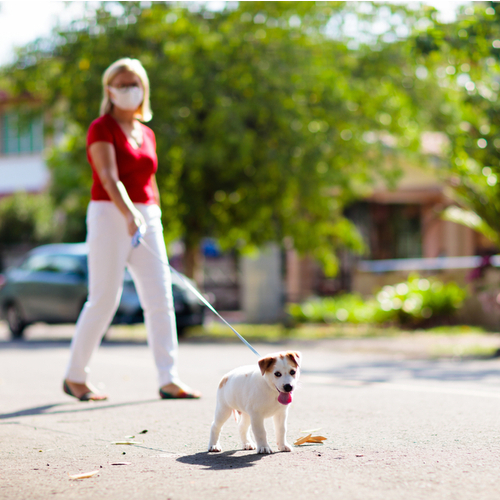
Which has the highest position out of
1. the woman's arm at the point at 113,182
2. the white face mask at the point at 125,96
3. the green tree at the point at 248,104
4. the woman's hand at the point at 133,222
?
the green tree at the point at 248,104

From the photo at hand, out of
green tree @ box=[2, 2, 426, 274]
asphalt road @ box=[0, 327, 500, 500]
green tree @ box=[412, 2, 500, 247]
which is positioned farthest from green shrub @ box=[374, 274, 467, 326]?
asphalt road @ box=[0, 327, 500, 500]

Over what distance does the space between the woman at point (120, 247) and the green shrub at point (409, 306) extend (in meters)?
9.69

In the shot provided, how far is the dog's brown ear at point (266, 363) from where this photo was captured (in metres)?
3.88

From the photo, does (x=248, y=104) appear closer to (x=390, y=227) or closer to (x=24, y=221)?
(x=390, y=227)

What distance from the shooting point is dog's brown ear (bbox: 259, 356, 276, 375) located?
3.88 m

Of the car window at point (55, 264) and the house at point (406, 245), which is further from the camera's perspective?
the house at point (406, 245)

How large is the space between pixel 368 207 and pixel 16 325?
9910mm

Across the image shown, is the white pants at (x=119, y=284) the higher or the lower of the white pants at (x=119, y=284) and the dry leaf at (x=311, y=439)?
the higher

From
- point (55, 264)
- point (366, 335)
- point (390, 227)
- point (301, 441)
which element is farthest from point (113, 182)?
point (390, 227)

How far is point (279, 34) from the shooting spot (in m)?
14.3

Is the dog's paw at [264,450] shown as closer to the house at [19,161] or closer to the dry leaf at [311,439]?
the dry leaf at [311,439]

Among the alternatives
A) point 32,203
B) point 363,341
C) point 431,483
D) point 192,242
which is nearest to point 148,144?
point 431,483

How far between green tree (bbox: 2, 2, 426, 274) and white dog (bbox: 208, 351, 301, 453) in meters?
9.35

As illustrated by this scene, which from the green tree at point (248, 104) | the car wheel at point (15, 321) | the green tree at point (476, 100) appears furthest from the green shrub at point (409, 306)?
the car wheel at point (15, 321)
